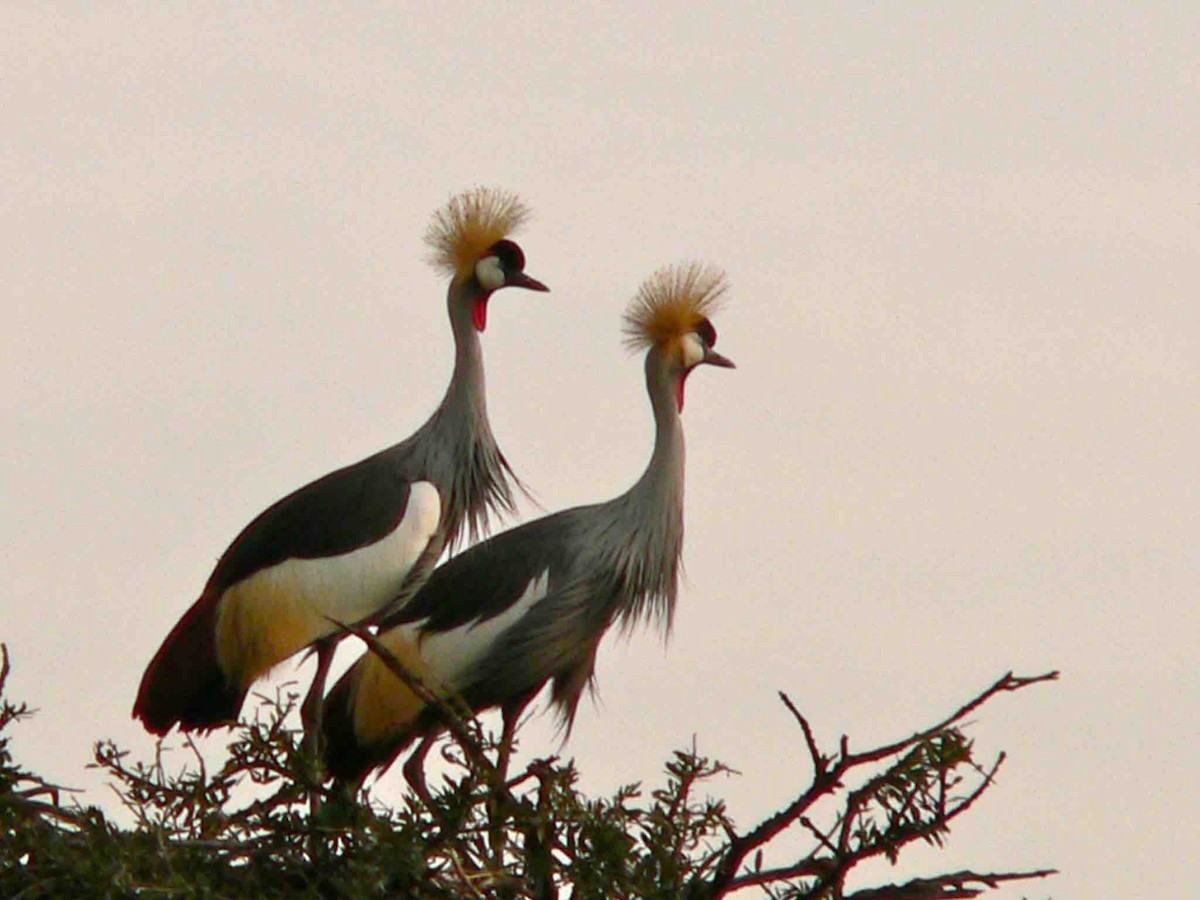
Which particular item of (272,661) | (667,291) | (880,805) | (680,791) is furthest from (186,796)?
(667,291)

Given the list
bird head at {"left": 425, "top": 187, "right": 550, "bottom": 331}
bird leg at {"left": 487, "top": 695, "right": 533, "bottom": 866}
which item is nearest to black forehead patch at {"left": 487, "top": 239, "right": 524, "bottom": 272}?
bird head at {"left": 425, "top": 187, "right": 550, "bottom": 331}

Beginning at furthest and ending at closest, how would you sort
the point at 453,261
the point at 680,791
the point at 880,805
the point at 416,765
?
the point at 453,261
the point at 416,765
the point at 680,791
the point at 880,805

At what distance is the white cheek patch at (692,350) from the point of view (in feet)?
27.8

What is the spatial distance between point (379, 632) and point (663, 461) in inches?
42.2

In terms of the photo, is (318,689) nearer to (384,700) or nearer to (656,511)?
(384,700)

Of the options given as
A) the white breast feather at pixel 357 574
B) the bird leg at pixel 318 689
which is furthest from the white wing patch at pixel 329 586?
the bird leg at pixel 318 689

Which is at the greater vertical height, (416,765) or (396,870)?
(416,765)

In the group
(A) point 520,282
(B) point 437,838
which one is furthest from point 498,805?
(A) point 520,282

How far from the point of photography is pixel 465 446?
28.6ft

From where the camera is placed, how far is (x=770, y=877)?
5.69 metres

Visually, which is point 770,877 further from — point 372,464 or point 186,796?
point 372,464

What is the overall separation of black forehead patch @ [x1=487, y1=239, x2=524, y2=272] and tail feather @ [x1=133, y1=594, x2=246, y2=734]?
1502 millimetres

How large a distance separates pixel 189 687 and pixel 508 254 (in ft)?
5.87

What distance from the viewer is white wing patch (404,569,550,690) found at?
27.1 ft
